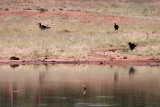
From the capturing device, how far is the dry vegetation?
31.9 m

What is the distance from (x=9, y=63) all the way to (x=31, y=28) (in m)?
14.0

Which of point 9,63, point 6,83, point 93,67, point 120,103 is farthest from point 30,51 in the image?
point 120,103

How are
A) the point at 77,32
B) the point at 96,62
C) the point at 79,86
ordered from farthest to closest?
the point at 77,32 → the point at 96,62 → the point at 79,86

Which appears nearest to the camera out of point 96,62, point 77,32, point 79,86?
point 79,86

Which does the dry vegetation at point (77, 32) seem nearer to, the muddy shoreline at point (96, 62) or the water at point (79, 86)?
the muddy shoreline at point (96, 62)

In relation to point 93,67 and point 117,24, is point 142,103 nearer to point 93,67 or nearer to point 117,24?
point 93,67

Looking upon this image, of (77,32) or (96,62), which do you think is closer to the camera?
(96,62)

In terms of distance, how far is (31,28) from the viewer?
1713 inches

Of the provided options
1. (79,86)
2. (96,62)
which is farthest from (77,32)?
(79,86)

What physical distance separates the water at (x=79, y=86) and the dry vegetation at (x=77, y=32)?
3.41m

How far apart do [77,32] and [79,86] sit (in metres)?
19.5

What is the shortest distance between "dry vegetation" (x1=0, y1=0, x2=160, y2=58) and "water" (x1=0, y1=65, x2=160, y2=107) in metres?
3.41

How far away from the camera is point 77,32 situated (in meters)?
41.4

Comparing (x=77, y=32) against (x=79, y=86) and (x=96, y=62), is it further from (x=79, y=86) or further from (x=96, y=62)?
(x=79, y=86)
